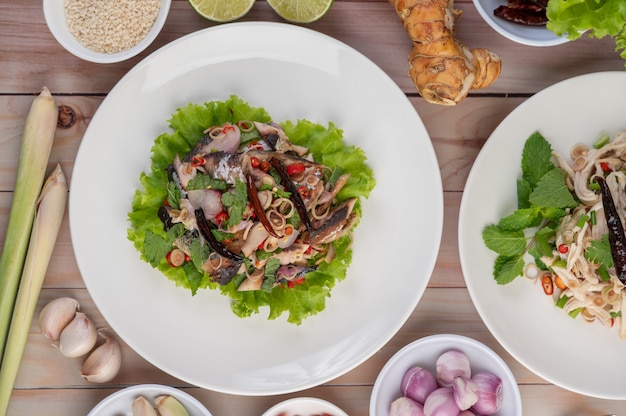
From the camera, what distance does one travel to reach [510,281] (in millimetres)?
2537

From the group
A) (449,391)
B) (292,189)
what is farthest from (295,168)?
(449,391)

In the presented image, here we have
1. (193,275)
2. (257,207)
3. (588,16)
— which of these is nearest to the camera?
(588,16)

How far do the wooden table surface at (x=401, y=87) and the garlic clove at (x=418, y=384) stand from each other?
0.51ft

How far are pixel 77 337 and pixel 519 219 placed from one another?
5.66 feet

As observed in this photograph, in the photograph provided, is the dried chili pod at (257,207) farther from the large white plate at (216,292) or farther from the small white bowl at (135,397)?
the small white bowl at (135,397)

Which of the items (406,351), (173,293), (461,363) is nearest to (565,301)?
(461,363)

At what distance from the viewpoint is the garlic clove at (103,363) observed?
2574 mm

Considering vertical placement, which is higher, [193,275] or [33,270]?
[193,275]

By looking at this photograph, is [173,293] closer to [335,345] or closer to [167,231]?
[167,231]

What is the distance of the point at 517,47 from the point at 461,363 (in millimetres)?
1266

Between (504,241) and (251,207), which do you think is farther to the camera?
(504,241)

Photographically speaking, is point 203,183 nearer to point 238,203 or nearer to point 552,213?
point 238,203

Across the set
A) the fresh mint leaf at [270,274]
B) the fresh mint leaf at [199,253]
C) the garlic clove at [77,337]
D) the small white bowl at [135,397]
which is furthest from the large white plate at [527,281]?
→ the garlic clove at [77,337]

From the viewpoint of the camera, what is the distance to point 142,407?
2561 mm
